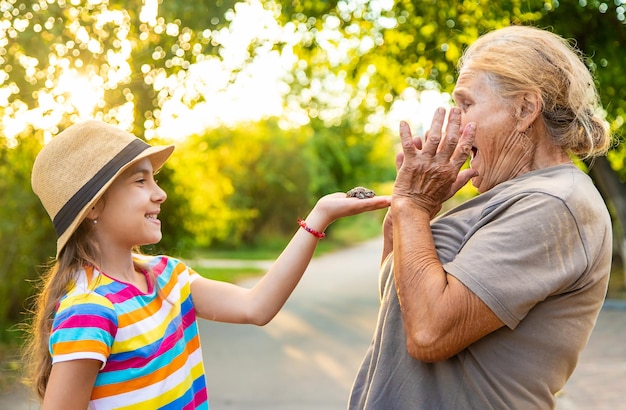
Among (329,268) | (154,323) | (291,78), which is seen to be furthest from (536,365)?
(329,268)

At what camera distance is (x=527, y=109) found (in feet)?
6.73

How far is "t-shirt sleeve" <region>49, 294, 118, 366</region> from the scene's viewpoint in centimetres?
188

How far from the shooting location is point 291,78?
15164 mm

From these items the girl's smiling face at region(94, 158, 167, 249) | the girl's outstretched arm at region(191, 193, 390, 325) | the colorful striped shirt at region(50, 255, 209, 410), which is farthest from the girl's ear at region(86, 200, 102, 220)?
the girl's outstretched arm at region(191, 193, 390, 325)

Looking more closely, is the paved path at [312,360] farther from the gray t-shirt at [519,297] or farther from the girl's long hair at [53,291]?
the gray t-shirt at [519,297]

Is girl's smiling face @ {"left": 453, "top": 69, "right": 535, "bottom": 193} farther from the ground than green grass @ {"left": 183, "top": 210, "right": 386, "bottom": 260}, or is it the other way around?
girl's smiling face @ {"left": 453, "top": 69, "right": 535, "bottom": 193}

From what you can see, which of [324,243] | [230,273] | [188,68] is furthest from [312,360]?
[324,243]

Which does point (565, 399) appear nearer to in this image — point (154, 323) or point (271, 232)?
point (154, 323)

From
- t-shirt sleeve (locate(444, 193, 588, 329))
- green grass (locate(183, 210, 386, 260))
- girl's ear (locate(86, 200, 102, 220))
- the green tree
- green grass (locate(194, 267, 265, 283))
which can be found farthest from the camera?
green grass (locate(183, 210, 386, 260))

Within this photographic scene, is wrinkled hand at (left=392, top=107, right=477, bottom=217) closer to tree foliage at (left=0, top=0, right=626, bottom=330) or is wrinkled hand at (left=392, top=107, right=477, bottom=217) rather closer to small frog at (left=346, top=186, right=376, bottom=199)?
small frog at (left=346, top=186, right=376, bottom=199)

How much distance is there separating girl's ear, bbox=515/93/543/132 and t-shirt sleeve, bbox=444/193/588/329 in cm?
31

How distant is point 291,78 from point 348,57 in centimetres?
305

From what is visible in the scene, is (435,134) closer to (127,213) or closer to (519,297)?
(519,297)

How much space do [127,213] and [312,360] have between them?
5763mm
